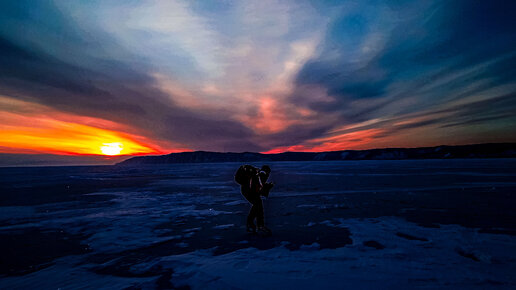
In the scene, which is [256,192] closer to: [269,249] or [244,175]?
[244,175]

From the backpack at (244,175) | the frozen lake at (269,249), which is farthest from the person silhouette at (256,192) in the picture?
the frozen lake at (269,249)

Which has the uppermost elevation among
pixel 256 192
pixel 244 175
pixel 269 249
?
pixel 244 175

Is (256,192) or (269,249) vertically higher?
(256,192)

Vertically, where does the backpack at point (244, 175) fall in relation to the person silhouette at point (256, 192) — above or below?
above

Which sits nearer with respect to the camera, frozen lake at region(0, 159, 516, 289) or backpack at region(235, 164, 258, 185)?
frozen lake at region(0, 159, 516, 289)

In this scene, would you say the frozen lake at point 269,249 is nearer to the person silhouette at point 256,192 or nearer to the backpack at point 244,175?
the person silhouette at point 256,192

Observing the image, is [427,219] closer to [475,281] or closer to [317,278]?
[475,281]

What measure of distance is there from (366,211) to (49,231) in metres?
11.7

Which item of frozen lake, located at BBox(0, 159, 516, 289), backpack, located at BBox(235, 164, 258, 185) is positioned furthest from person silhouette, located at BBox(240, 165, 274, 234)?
frozen lake, located at BBox(0, 159, 516, 289)

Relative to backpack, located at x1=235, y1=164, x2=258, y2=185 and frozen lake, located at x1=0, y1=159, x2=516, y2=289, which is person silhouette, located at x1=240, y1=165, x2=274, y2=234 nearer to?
backpack, located at x1=235, y1=164, x2=258, y2=185

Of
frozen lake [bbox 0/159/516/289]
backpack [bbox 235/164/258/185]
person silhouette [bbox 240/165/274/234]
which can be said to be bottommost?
frozen lake [bbox 0/159/516/289]

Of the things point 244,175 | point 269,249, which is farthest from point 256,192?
point 269,249

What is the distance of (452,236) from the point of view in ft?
19.2

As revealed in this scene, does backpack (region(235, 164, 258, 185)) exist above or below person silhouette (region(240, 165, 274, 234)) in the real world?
above
